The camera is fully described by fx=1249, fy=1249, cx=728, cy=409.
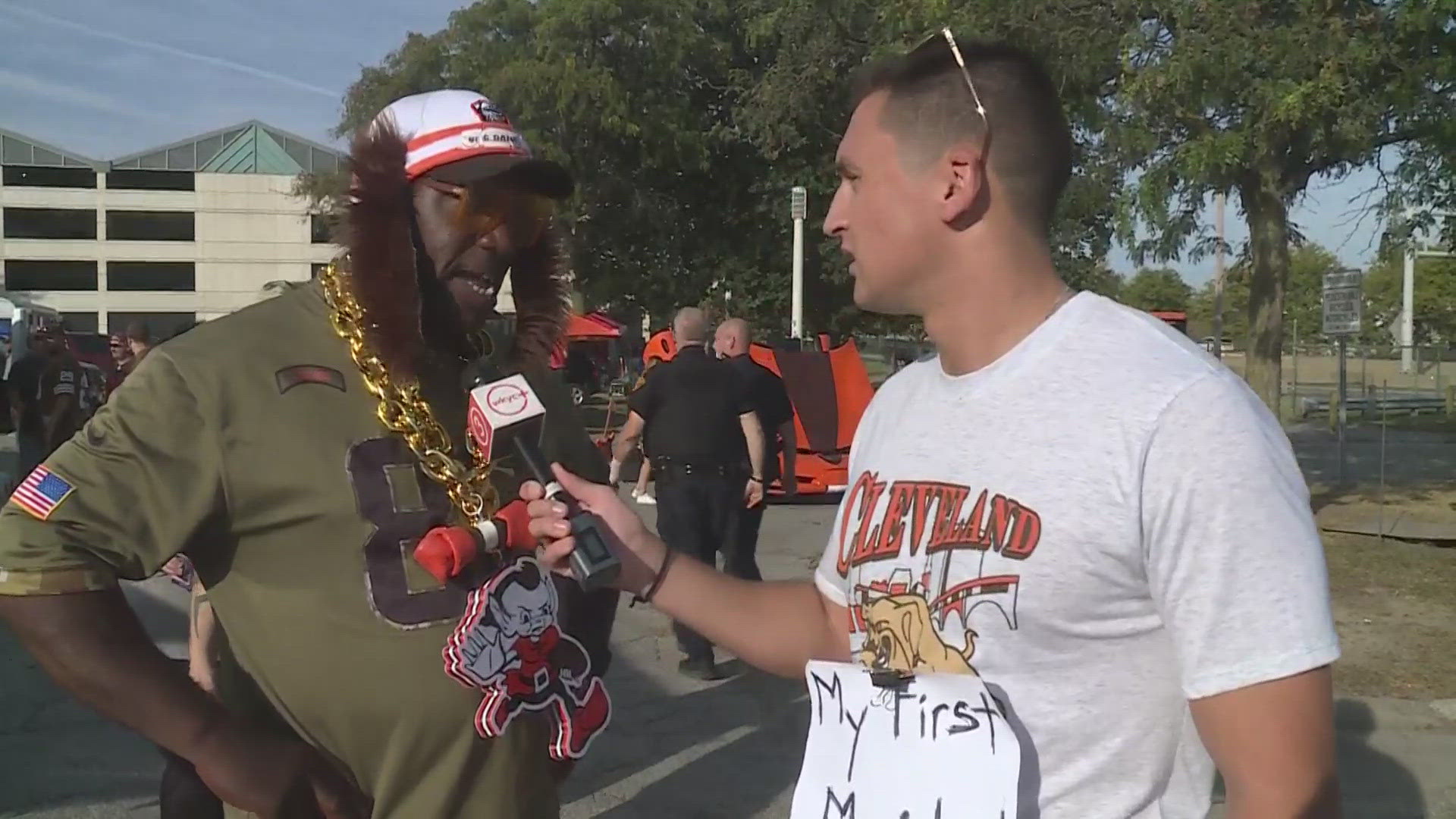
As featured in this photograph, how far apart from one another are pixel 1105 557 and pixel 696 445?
20.3ft

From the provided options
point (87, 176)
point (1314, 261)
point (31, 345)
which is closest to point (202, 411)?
point (31, 345)

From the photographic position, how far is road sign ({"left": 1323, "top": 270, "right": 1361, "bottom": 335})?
12.8m

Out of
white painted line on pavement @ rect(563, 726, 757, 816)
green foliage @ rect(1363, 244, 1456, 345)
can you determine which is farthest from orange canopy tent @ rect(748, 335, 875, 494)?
green foliage @ rect(1363, 244, 1456, 345)

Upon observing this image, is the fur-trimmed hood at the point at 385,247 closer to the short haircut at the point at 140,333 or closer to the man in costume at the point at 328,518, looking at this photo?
the man in costume at the point at 328,518

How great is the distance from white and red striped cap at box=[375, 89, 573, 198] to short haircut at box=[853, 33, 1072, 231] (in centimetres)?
71

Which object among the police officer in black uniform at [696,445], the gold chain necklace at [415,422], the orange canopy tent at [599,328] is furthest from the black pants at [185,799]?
the orange canopy tent at [599,328]

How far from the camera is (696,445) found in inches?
300

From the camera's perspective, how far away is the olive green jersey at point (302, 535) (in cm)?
174

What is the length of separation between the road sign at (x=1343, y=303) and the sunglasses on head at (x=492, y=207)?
1242 cm

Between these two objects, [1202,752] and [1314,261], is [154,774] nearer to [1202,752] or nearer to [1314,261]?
[1202,752]

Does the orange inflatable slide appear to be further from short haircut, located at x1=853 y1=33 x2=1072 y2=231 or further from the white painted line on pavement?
short haircut, located at x1=853 y1=33 x2=1072 y2=231

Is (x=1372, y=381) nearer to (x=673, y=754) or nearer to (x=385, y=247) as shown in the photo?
(x=673, y=754)

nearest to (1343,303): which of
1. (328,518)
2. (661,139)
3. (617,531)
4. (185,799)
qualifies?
(185,799)

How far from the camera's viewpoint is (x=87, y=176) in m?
62.6
